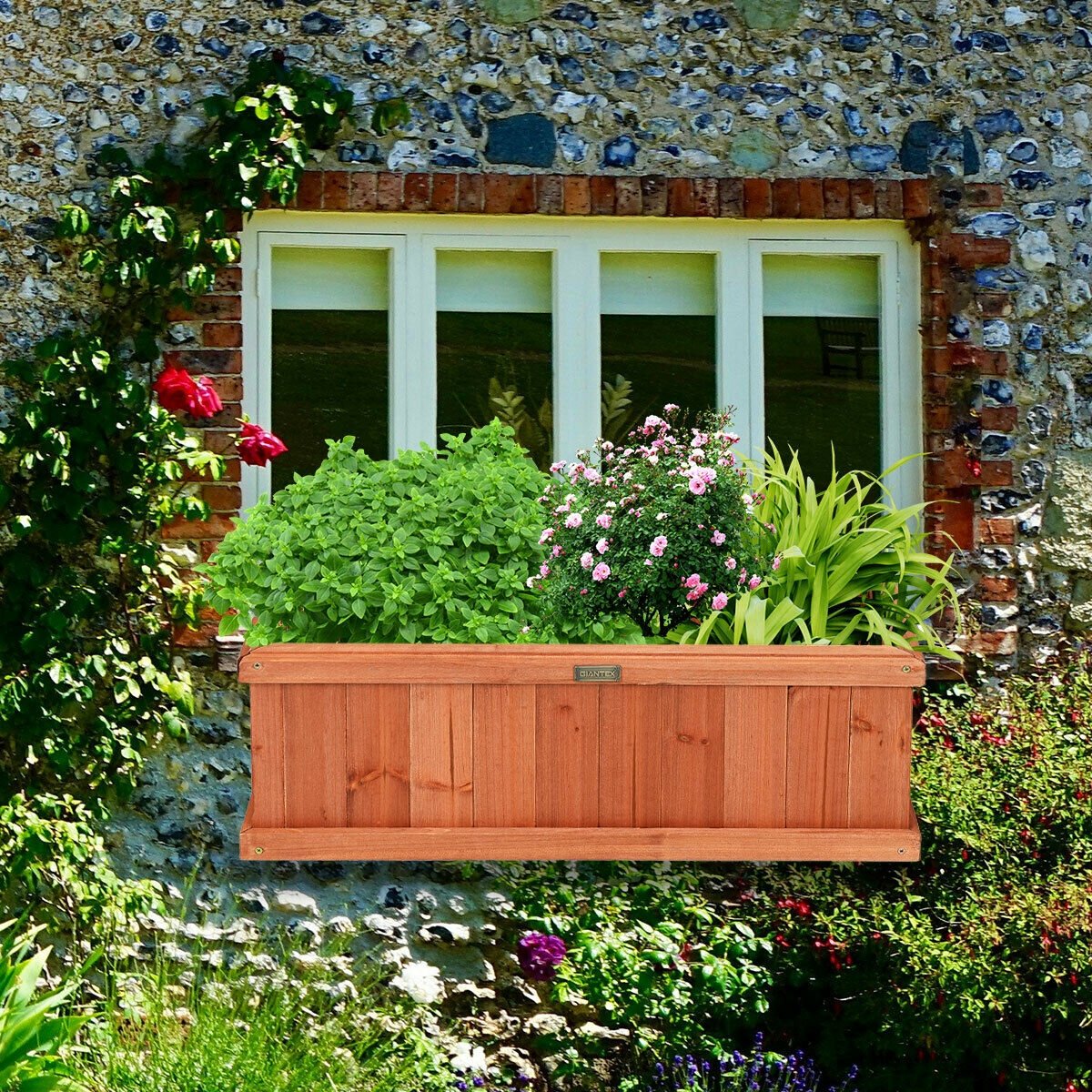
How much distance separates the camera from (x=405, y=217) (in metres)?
4.33

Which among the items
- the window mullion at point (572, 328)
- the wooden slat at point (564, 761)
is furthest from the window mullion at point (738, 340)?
the wooden slat at point (564, 761)

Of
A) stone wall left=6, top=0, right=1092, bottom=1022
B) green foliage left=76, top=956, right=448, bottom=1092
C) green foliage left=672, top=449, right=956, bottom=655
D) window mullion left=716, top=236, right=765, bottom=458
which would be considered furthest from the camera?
window mullion left=716, top=236, right=765, bottom=458

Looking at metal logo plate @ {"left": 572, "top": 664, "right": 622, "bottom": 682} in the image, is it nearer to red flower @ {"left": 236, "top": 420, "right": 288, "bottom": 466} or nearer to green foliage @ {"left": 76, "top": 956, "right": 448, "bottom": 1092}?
green foliage @ {"left": 76, "top": 956, "right": 448, "bottom": 1092}

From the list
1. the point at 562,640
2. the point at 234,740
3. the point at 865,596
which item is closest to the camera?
the point at 562,640

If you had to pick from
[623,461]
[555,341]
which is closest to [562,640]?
[623,461]

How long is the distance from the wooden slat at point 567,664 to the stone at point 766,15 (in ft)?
7.57

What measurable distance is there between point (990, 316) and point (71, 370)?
106 inches

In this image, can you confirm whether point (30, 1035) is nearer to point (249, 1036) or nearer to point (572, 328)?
point (249, 1036)

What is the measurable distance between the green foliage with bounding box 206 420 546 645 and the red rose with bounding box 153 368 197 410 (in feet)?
2.26

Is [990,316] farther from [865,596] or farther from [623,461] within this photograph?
[623,461]

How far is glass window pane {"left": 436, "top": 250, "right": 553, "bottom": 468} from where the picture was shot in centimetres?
439

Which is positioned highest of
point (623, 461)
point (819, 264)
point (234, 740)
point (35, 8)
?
point (35, 8)

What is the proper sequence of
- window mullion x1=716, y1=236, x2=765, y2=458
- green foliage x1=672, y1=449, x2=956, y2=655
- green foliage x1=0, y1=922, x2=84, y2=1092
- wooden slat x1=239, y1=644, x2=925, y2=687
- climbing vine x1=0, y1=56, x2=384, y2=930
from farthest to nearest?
window mullion x1=716, y1=236, x2=765, y2=458 < climbing vine x1=0, y1=56, x2=384, y2=930 < green foliage x1=0, y1=922, x2=84, y2=1092 < green foliage x1=672, y1=449, x2=956, y2=655 < wooden slat x1=239, y1=644, x2=925, y2=687

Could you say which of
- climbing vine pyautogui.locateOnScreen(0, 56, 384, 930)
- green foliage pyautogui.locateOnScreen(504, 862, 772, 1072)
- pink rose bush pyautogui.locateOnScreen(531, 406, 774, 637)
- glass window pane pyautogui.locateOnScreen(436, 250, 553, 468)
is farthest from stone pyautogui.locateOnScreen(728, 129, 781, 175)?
green foliage pyautogui.locateOnScreen(504, 862, 772, 1072)
